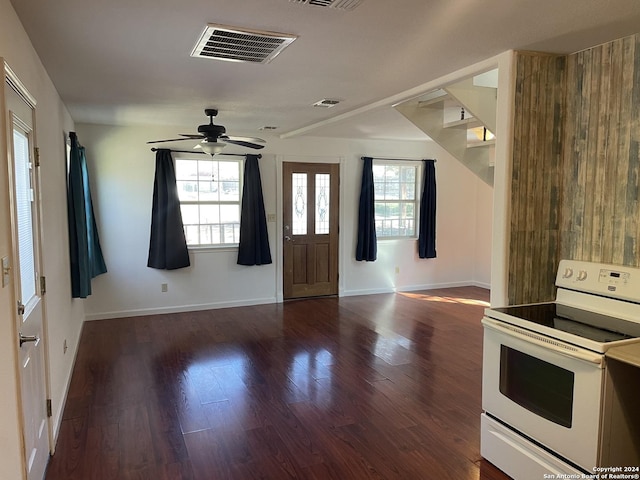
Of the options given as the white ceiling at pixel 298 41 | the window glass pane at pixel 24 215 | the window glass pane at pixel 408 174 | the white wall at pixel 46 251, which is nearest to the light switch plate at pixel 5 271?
the white wall at pixel 46 251

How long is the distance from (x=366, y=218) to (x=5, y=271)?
542 cm

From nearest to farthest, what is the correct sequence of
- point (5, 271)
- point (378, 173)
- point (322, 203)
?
point (5, 271) → point (322, 203) → point (378, 173)

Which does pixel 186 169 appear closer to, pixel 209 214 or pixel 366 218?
pixel 209 214

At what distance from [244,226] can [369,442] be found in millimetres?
3905

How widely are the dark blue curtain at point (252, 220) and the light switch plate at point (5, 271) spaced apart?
4.34 metres

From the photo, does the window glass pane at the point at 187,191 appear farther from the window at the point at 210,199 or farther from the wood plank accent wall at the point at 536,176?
the wood plank accent wall at the point at 536,176

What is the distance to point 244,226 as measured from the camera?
6.15 metres

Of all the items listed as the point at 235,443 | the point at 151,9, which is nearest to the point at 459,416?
the point at 235,443

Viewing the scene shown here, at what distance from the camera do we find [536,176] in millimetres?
2686

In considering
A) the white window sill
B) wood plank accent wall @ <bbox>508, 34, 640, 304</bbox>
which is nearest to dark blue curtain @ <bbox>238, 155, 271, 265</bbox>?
the white window sill

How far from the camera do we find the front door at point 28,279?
77.9 inches

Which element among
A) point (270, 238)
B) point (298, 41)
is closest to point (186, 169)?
point (270, 238)

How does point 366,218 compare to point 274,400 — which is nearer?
point 274,400

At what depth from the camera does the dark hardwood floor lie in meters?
2.56
